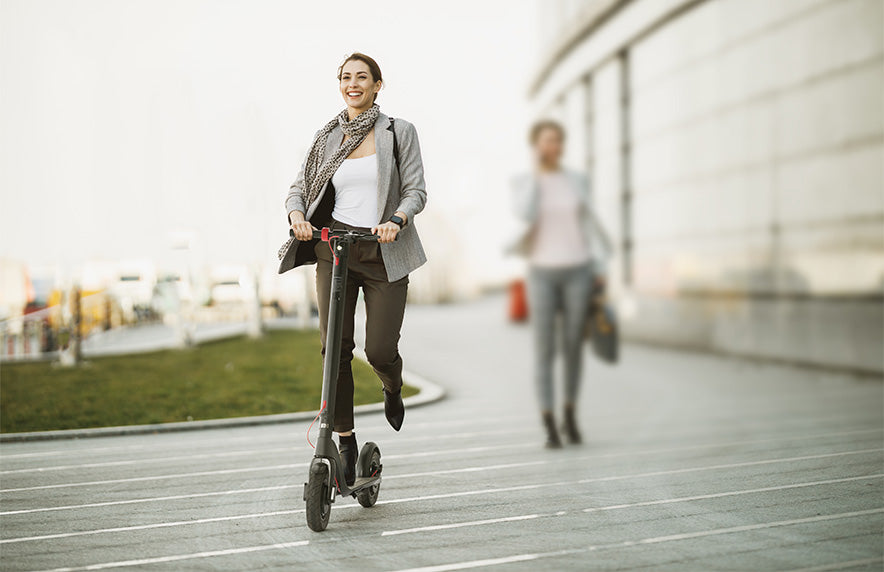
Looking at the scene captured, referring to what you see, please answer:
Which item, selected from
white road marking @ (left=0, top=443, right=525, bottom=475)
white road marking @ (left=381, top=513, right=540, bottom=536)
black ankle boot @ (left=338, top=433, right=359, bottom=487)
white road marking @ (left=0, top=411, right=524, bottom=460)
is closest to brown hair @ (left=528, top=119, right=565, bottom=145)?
white road marking @ (left=0, top=443, right=525, bottom=475)

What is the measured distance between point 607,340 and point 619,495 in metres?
2.33

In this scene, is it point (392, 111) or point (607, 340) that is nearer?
point (392, 111)

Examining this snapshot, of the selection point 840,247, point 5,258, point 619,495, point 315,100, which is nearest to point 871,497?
point 619,495

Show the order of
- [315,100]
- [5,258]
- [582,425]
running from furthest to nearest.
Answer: [5,258], [582,425], [315,100]

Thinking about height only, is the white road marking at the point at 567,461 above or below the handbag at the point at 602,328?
below

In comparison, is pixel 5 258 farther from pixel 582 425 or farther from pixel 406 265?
pixel 406 265

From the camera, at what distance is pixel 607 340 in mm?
7156

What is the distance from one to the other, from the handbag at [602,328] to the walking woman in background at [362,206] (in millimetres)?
2642

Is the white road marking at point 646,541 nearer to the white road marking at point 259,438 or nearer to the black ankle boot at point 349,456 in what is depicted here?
the black ankle boot at point 349,456

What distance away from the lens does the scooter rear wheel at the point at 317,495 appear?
4.09m

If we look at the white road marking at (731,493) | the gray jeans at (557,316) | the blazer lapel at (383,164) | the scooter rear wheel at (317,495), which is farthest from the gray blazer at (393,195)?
the gray jeans at (557,316)

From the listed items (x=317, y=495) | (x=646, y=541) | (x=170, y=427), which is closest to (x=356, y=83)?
(x=317, y=495)

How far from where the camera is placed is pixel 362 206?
4.48 m

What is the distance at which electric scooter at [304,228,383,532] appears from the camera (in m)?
4.11
